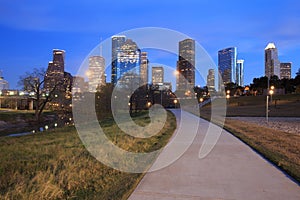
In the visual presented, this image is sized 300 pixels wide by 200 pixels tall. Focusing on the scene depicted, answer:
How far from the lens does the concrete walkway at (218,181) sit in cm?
470

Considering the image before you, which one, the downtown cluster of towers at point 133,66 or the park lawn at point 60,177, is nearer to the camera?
the park lawn at point 60,177

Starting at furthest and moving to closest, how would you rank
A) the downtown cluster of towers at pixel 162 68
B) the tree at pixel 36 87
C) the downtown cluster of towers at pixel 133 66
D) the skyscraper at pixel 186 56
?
the tree at pixel 36 87 < the downtown cluster of towers at pixel 162 68 < the downtown cluster of towers at pixel 133 66 < the skyscraper at pixel 186 56

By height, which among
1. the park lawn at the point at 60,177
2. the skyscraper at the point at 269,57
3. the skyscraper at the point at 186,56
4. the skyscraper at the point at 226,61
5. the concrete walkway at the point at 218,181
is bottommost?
the concrete walkway at the point at 218,181

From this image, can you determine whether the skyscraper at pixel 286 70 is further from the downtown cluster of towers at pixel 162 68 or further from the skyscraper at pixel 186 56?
the skyscraper at pixel 186 56

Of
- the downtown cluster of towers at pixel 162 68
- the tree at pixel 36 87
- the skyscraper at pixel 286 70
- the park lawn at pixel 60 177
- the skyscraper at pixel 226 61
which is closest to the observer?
the park lawn at pixel 60 177

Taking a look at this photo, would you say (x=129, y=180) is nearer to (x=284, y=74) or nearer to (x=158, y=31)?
(x=158, y=31)

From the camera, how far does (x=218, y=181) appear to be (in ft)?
17.9

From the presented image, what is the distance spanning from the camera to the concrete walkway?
15.4 ft

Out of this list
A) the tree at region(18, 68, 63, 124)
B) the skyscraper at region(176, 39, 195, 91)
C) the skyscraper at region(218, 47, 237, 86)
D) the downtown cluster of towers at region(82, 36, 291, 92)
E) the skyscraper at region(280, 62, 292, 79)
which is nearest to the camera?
the skyscraper at region(176, 39, 195, 91)

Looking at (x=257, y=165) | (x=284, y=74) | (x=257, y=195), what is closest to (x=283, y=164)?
(x=257, y=165)

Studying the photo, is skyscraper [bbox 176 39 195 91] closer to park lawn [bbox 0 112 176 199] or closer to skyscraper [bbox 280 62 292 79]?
park lawn [bbox 0 112 176 199]

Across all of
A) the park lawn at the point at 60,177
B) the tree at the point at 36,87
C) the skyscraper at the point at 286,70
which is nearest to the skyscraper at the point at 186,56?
the park lawn at the point at 60,177

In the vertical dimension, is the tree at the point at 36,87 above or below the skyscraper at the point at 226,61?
below

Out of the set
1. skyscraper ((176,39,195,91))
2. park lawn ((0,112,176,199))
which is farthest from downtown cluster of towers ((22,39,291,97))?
park lawn ((0,112,176,199))
